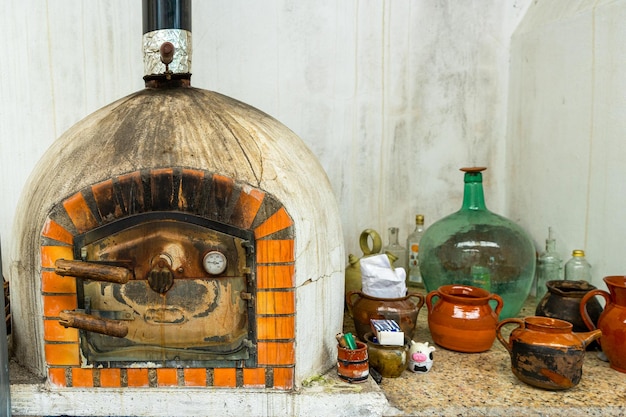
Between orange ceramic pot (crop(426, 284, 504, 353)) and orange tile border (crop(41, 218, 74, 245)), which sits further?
orange ceramic pot (crop(426, 284, 504, 353))

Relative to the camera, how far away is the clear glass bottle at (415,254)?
8.66ft

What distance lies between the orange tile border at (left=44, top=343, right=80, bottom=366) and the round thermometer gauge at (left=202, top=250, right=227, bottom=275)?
48 centimetres

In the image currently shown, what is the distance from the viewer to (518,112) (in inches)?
105

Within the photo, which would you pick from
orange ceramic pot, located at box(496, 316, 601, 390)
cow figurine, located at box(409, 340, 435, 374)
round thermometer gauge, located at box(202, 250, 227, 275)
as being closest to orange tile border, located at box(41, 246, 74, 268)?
round thermometer gauge, located at box(202, 250, 227, 275)

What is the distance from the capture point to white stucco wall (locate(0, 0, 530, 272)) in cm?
249

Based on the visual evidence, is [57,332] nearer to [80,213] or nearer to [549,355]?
[80,213]

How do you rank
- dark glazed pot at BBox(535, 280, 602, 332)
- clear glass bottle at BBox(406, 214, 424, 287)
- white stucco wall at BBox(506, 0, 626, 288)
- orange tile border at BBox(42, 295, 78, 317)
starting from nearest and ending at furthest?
orange tile border at BBox(42, 295, 78, 317) → dark glazed pot at BBox(535, 280, 602, 332) → white stucco wall at BBox(506, 0, 626, 288) → clear glass bottle at BBox(406, 214, 424, 287)


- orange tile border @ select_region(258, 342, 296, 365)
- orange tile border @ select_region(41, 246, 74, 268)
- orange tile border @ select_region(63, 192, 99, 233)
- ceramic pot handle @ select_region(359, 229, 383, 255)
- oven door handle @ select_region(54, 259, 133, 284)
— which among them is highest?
orange tile border @ select_region(63, 192, 99, 233)

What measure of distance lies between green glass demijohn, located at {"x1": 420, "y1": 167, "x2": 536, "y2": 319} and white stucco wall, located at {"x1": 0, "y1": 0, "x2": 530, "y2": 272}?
0.49 meters

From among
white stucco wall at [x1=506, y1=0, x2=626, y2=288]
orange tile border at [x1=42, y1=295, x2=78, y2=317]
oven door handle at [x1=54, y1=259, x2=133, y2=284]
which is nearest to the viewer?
oven door handle at [x1=54, y1=259, x2=133, y2=284]

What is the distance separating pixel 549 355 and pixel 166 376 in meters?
1.23

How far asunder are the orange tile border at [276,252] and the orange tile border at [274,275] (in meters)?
0.02

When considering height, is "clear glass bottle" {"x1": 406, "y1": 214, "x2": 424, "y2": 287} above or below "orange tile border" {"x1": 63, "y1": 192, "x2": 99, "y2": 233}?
below

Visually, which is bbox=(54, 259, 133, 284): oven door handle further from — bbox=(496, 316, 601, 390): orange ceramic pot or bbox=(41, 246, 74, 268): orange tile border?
bbox=(496, 316, 601, 390): orange ceramic pot
